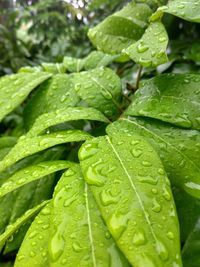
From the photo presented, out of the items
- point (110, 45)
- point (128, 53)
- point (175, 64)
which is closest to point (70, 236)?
point (128, 53)

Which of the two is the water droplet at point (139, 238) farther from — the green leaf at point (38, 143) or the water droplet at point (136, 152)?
the green leaf at point (38, 143)

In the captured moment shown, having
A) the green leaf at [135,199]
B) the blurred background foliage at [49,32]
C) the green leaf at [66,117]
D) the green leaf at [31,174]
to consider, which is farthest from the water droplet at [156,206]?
the blurred background foliage at [49,32]

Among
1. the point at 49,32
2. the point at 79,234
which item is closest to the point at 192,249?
the point at 79,234

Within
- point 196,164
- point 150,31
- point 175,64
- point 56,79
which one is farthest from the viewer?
point 175,64

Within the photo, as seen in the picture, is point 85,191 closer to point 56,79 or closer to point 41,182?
point 41,182

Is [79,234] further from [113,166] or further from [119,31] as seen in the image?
[119,31]

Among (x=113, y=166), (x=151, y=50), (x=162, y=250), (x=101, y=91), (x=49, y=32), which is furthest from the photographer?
(x=49, y=32)
